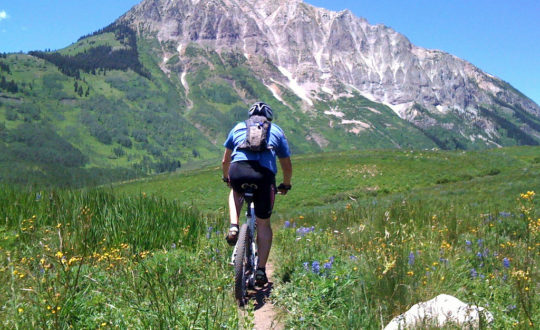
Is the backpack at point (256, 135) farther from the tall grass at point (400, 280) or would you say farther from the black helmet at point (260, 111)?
the tall grass at point (400, 280)

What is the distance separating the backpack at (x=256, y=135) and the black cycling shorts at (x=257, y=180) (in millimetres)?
231

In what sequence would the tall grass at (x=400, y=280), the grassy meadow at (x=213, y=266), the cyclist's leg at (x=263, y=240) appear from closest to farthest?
the grassy meadow at (x=213, y=266), the tall grass at (x=400, y=280), the cyclist's leg at (x=263, y=240)

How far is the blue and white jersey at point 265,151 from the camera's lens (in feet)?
17.7

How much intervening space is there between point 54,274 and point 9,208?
154 inches

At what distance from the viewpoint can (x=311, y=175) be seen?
40406 millimetres

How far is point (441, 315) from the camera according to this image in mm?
3529

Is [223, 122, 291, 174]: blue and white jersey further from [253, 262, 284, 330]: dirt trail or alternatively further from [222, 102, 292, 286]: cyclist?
[253, 262, 284, 330]: dirt trail

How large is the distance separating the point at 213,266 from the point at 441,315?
2946 mm

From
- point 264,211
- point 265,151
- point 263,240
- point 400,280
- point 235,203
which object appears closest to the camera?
point 400,280

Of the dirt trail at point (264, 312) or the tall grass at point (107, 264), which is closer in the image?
the tall grass at point (107, 264)

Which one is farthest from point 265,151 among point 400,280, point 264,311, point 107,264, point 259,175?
point 107,264

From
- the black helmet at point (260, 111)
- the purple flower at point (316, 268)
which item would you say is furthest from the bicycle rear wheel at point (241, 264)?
the black helmet at point (260, 111)

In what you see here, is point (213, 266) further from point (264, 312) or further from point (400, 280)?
point (400, 280)

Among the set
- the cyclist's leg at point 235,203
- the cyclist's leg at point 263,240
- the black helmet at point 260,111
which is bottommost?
the cyclist's leg at point 263,240
